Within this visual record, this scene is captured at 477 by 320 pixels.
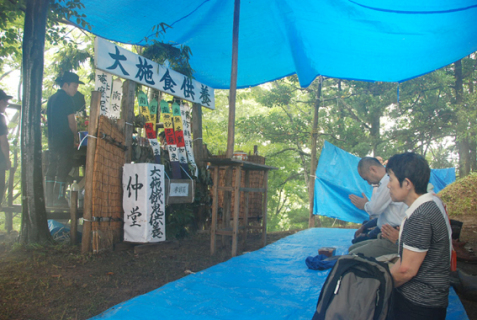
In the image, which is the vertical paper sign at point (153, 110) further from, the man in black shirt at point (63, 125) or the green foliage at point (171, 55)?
the man in black shirt at point (63, 125)

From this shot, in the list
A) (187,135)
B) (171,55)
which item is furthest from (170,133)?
(171,55)

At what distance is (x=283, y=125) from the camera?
37.4 ft

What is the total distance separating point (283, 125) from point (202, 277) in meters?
9.00

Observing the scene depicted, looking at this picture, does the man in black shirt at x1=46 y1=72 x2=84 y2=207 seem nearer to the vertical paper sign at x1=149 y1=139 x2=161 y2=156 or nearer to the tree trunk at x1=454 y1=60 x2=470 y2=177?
the vertical paper sign at x1=149 y1=139 x2=161 y2=156

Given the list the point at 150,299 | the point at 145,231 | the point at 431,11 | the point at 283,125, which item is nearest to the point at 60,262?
the point at 145,231

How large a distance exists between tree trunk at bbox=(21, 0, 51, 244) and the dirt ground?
0.31 m

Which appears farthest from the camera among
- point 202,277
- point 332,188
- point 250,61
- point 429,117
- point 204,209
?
point 429,117

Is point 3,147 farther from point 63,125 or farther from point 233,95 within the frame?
point 233,95

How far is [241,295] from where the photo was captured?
8.52 feet

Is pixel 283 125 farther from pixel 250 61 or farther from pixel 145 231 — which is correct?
pixel 145 231

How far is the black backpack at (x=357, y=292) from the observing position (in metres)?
1.48

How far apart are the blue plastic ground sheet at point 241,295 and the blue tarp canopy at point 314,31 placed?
3.24 m

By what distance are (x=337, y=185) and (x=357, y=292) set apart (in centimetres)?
583

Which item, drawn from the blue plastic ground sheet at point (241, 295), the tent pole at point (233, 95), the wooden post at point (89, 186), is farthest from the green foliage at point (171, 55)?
the blue plastic ground sheet at point (241, 295)
